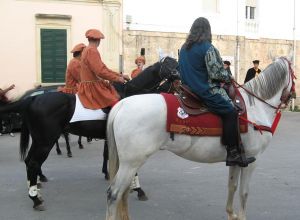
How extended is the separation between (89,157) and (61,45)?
8.30 metres

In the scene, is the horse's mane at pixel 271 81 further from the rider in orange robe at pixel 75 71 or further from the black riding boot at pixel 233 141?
the rider in orange robe at pixel 75 71

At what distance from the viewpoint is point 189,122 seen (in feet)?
15.8

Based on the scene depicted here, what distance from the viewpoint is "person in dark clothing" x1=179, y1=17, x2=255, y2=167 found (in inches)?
189

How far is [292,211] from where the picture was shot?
5754 mm

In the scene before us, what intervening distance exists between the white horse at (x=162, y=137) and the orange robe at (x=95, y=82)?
1124 mm

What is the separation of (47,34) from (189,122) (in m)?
A: 13.0

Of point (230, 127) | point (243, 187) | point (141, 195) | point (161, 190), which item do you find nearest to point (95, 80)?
point (141, 195)

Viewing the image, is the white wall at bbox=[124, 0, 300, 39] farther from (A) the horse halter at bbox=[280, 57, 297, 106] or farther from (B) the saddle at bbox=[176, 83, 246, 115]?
(B) the saddle at bbox=[176, 83, 246, 115]

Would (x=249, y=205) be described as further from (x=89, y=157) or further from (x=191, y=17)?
(x=191, y=17)

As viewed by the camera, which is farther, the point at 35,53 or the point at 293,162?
the point at 35,53

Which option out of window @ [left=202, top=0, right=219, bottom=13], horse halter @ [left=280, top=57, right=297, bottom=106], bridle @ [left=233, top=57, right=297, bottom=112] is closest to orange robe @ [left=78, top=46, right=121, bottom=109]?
bridle @ [left=233, top=57, right=297, bottom=112]

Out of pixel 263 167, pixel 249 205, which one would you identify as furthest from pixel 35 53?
pixel 249 205

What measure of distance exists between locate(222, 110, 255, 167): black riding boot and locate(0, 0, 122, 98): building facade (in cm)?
1196

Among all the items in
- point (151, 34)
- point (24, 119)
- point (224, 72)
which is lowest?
point (24, 119)
